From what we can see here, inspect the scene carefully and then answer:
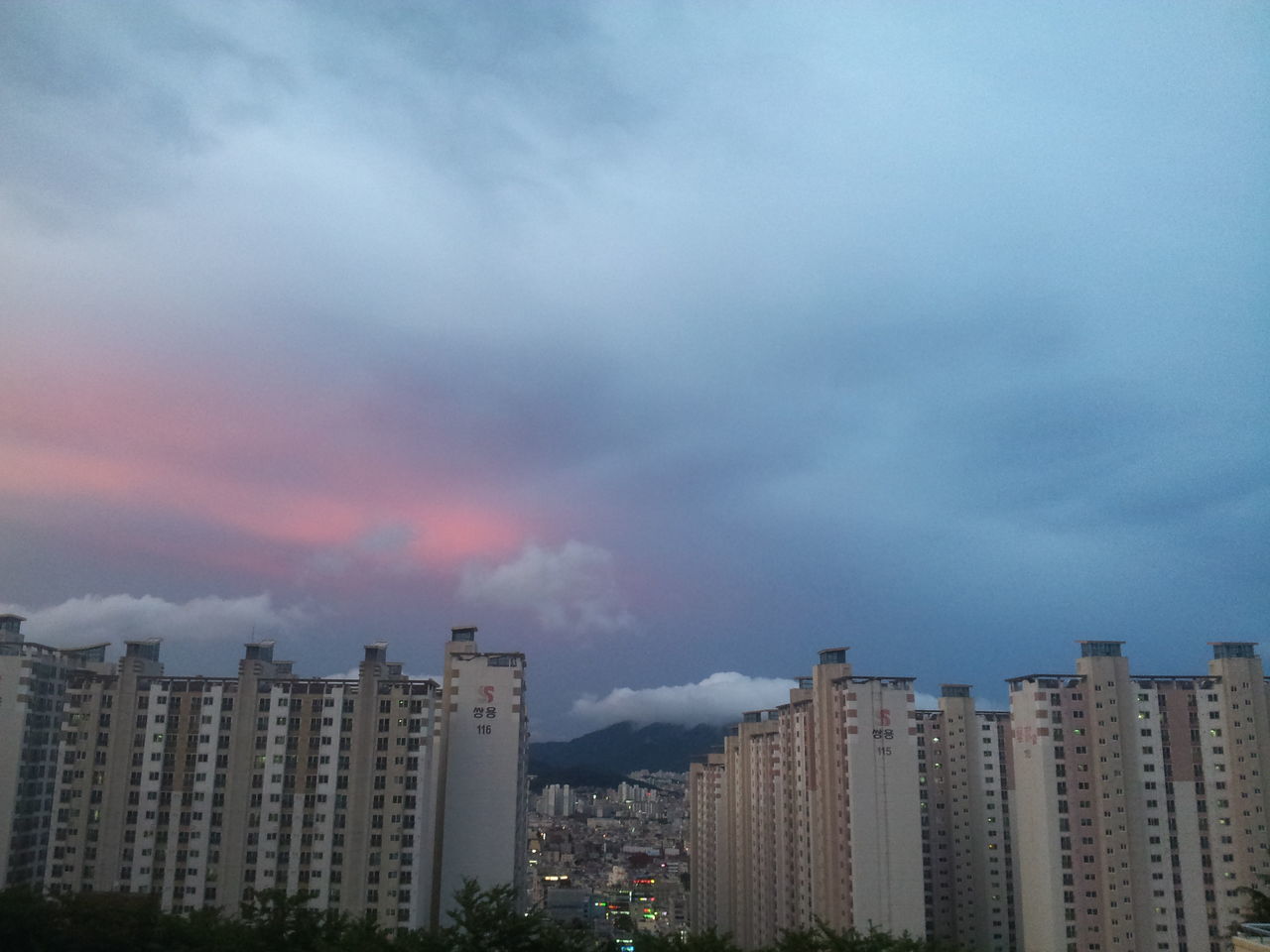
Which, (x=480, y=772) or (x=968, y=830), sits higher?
(x=480, y=772)

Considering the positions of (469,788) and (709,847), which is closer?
(469,788)

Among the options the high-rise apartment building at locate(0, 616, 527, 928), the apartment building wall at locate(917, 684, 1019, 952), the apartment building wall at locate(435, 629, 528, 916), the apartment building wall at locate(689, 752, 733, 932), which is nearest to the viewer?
the high-rise apartment building at locate(0, 616, 527, 928)

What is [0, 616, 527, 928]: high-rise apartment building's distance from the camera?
42.3 m

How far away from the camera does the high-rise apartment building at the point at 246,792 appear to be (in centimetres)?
4231

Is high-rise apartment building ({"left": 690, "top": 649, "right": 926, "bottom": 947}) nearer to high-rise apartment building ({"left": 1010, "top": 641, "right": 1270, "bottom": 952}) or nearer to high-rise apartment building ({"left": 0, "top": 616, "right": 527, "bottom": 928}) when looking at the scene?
high-rise apartment building ({"left": 1010, "top": 641, "right": 1270, "bottom": 952})

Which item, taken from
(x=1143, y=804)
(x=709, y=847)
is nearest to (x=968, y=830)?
(x=1143, y=804)

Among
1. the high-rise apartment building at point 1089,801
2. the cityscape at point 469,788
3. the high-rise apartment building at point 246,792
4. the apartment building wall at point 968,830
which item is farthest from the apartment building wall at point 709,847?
the high-rise apartment building at point 246,792

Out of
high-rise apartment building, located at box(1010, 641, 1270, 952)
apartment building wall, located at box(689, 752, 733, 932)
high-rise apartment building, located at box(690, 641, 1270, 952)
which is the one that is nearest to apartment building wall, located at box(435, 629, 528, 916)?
high-rise apartment building, located at box(690, 641, 1270, 952)

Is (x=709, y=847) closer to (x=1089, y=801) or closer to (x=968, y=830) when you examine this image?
(x=968, y=830)

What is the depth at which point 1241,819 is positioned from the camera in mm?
45438

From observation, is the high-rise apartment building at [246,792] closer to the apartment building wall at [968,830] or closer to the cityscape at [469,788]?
the cityscape at [469,788]

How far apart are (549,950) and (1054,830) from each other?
32426 mm

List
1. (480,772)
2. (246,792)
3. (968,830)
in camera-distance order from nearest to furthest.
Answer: (246,792) < (480,772) < (968,830)

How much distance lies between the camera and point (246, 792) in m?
43.2
